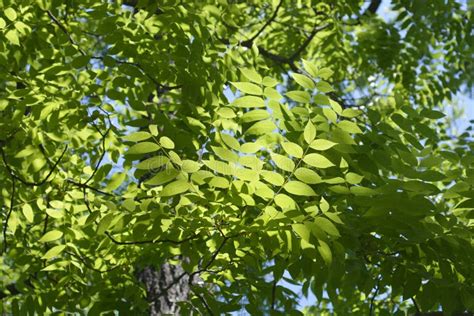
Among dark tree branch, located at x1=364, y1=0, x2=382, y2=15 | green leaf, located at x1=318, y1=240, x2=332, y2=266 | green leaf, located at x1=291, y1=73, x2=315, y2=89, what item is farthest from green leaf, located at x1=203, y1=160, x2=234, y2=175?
dark tree branch, located at x1=364, y1=0, x2=382, y2=15

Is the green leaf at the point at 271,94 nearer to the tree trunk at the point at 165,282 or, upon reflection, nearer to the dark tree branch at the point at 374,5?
the tree trunk at the point at 165,282

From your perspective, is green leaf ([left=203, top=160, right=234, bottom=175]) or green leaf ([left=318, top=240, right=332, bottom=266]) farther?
green leaf ([left=318, top=240, right=332, bottom=266])

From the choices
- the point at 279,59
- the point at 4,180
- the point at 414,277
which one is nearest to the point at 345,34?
the point at 279,59

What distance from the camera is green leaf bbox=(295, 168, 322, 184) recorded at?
2.53 m

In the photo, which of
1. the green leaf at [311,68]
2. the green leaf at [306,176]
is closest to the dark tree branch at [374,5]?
the green leaf at [311,68]

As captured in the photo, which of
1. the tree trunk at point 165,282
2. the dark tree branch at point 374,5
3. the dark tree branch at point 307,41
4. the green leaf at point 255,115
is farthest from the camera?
the dark tree branch at point 374,5

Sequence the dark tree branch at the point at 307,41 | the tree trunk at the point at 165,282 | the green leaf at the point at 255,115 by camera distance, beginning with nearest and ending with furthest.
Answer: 1. the green leaf at the point at 255,115
2. the tree trunk at the point at 165,282
3. the dark tree branch at the point at 307,41

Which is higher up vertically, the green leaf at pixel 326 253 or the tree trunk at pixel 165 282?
the tree trunk at pixel 165 282

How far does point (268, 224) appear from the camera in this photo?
8.51 ft

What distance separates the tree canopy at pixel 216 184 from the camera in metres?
2.67

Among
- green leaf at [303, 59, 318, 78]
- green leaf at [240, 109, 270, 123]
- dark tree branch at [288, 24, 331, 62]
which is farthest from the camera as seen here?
dark tree branch at [288, 24, 331, 62]

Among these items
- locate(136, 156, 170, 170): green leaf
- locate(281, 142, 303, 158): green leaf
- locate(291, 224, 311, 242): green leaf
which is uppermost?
locate(136, 156, 170, 170): green leaf

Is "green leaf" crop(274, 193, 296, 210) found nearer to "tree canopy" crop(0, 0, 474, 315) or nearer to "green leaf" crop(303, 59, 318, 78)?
"tree canopy" crop(0, 0, 474, 315)

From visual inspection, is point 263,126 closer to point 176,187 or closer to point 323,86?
point 323,86
